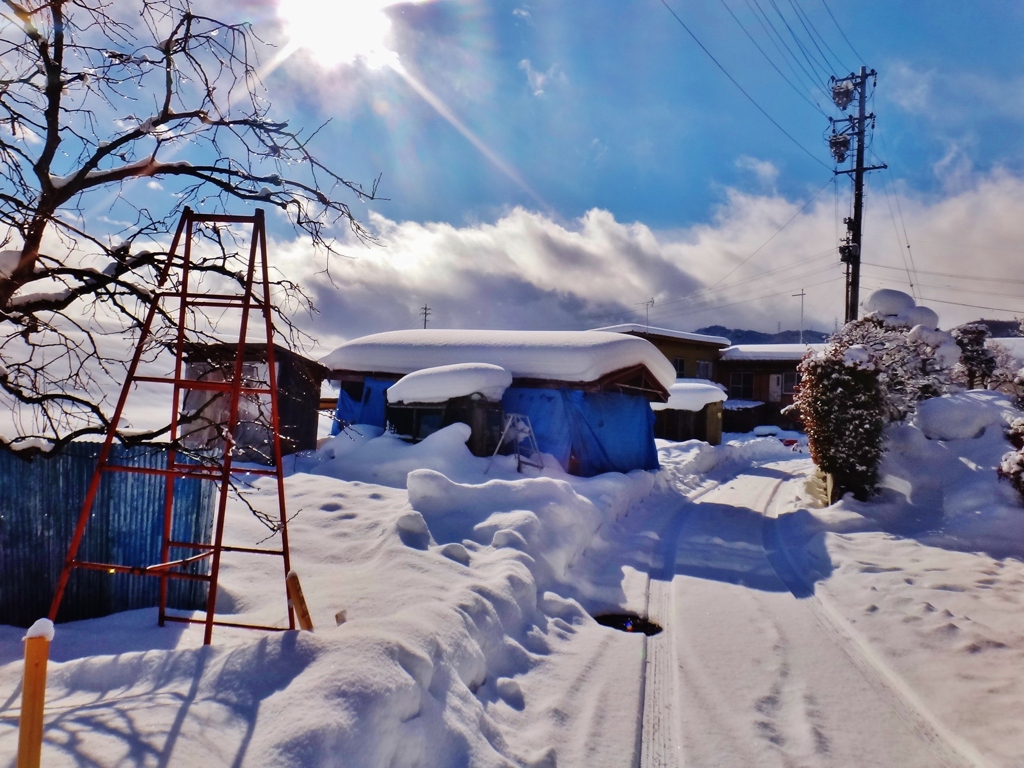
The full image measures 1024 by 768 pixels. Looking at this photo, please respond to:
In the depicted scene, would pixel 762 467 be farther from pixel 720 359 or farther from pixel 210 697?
pixel 210 697

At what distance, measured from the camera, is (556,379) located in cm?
1545

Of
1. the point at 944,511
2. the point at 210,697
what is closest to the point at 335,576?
the point at 210,697

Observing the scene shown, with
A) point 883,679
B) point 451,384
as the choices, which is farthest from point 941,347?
point 883,679

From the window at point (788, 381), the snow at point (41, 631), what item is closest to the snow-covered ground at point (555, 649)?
the snow at point (41, 631)

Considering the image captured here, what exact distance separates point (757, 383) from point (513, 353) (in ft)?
88.8

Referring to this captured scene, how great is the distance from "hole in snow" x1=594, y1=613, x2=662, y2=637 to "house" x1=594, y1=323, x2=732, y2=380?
2730 cm

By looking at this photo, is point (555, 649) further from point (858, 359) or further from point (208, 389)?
point (858, 359)

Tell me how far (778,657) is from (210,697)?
4.75 m

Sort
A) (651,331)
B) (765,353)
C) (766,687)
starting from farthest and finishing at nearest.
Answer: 1. (765,353)
2. (651,331)
3. (766,687)

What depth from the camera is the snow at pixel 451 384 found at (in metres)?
→ 14.6

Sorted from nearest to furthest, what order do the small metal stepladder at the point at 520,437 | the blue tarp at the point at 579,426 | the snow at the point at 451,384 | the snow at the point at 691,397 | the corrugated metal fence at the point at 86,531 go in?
A: the corrugated metal fence at the point at 86,531 < the snow at the point at 451,384 < the small metal stepladder at the point at 520,437 < the blue tarp at the point at 579,426 < the snow at the point at 691,397

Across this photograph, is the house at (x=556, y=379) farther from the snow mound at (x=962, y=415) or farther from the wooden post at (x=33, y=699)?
the wooden post at (x=33, y=699)

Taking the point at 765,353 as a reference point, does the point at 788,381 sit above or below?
below

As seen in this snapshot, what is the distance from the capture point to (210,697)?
338 centimetres
